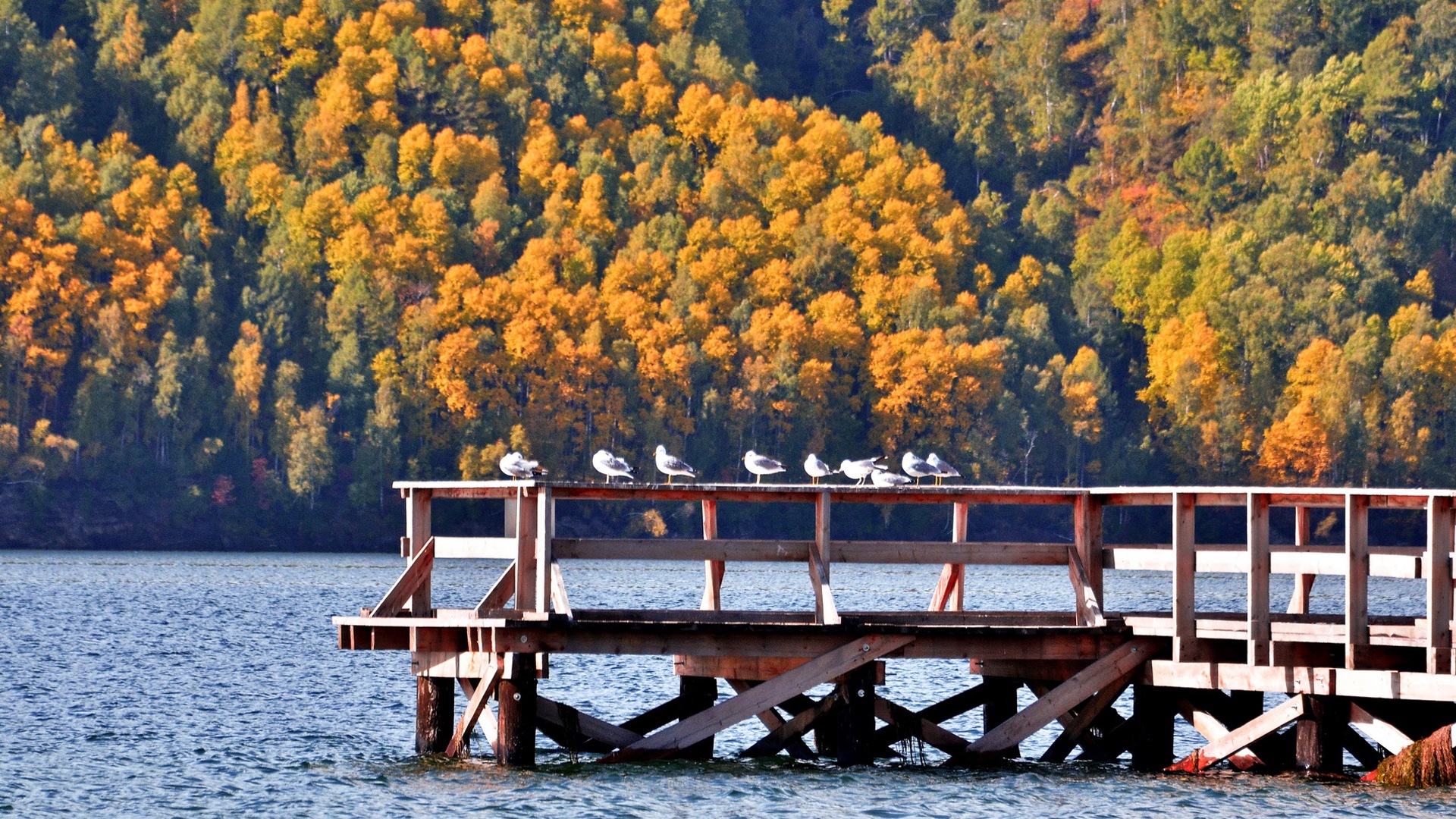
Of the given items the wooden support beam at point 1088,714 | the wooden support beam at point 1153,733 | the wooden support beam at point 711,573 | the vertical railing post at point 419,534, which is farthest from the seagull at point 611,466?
the wooden support beam at point 1153,733

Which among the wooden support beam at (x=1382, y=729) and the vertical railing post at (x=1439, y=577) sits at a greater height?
the vertical railing post at (x=1439, y=577)

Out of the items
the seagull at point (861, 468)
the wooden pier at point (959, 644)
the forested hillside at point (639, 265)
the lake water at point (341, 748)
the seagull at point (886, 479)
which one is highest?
the forested hillside at point (639, 265)

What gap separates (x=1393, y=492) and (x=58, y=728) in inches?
785

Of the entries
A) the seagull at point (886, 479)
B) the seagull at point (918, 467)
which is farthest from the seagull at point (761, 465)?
the seagull at point (918, 467)

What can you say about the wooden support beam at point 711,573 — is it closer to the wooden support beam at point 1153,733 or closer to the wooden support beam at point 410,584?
the wooden support beam at point 410,584

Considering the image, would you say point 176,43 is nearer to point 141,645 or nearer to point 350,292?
point 350,292

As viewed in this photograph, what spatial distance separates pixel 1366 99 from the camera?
164 metres

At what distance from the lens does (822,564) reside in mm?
26516

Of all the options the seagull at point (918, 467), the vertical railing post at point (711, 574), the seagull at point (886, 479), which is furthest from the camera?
the seagull at point (918, 467)

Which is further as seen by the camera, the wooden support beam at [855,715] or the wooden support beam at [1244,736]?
the wooden support beam at [855,715]

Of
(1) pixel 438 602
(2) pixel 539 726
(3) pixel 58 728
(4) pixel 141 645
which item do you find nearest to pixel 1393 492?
(2) pixel 539 726

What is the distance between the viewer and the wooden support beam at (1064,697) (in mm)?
26812

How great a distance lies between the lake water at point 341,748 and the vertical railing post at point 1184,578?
1.59 m

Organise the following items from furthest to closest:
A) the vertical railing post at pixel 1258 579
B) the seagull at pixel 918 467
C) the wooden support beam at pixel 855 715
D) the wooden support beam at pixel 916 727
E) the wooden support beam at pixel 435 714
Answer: the seagull at pixel 918 467 → the wooden support beam at pixel 435 714 → the wooden support beam at pixel 916 727 → the wooden support beam at pixel 855 715 → the vertical railing post at pixel 1258 579
